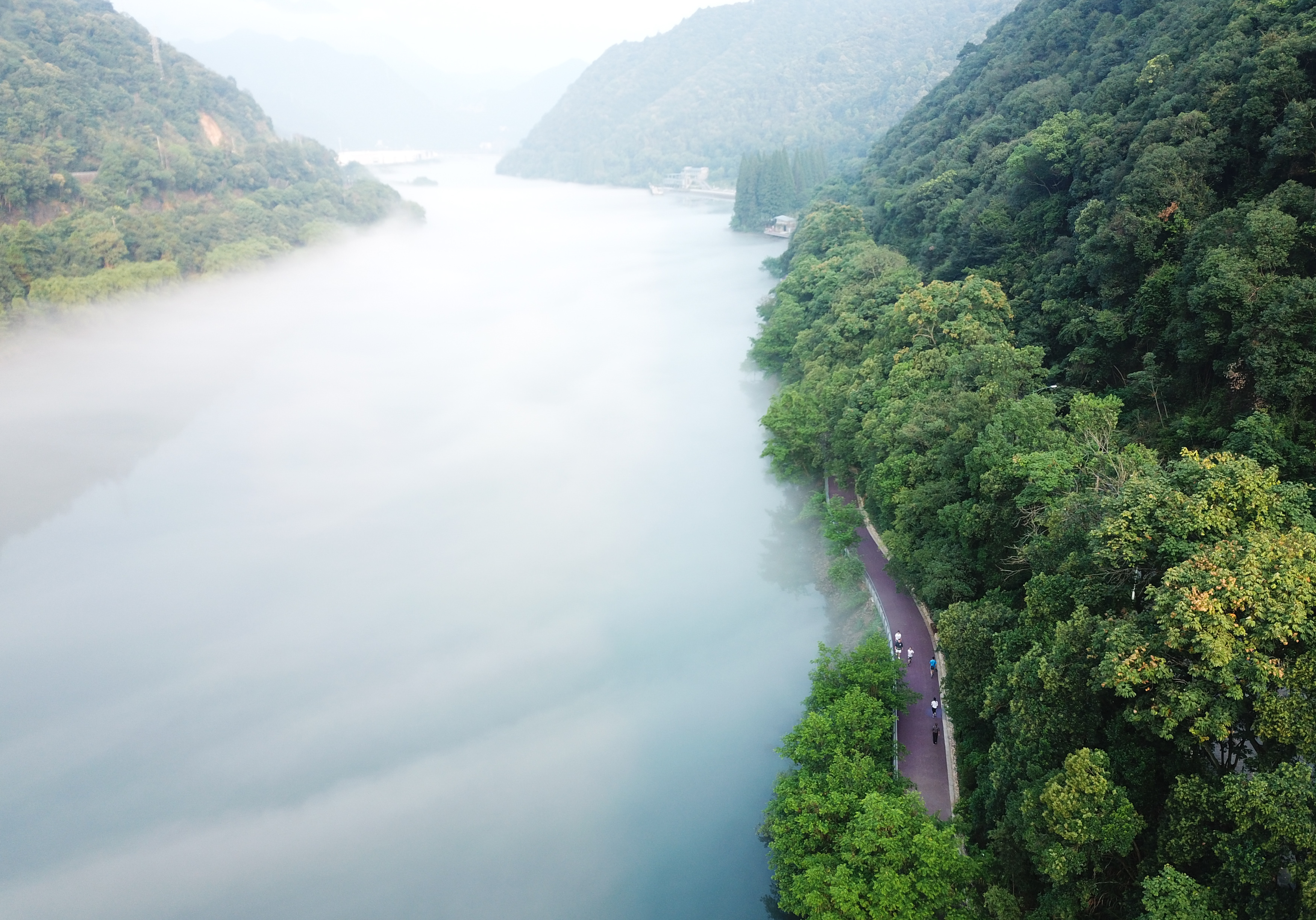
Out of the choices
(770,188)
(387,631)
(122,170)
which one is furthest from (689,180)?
(387,631)

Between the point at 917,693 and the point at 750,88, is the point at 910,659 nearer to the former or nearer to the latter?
the point at 917,693

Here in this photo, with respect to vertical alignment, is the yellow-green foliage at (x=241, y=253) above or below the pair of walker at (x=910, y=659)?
above

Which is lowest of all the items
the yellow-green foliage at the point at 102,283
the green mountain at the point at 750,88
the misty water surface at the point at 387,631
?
the misty water surface at the point at 387,631

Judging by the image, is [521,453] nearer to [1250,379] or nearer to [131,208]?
[1250,379]

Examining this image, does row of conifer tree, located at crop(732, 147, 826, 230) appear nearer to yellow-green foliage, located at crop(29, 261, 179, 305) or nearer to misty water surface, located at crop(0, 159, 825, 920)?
misty water surface, located at crop(0, 159, 825, 920)

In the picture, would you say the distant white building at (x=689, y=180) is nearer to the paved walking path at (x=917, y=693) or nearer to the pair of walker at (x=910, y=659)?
the paved walking path at (x=917, y=693)

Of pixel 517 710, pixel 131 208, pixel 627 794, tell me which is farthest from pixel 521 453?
pixel 131 208

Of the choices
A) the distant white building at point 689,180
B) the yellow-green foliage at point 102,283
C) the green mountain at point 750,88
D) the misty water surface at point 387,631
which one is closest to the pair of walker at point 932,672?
the misty water surface at point 387,631

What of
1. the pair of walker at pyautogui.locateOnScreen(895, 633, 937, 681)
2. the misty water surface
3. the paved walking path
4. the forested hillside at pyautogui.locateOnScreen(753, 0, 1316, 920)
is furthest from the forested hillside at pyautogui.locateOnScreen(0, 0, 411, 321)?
the pair of walker at pyautogui.locateOnScreen(895, 633, 937, 681)
